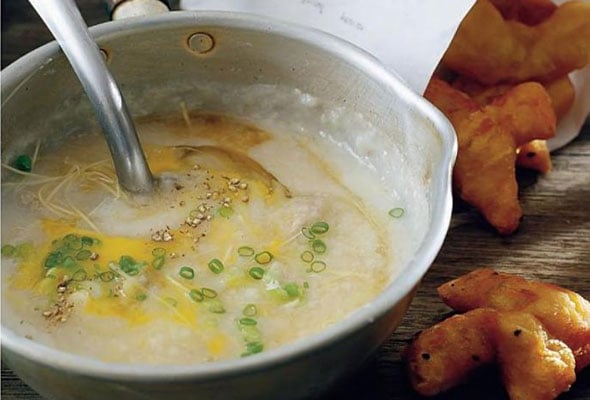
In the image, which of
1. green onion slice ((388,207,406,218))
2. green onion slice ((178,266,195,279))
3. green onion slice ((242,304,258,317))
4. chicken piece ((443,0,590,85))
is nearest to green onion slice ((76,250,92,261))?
green onion slice ((178,266,195,279))

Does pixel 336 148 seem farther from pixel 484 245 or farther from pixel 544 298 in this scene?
pixel 544 298

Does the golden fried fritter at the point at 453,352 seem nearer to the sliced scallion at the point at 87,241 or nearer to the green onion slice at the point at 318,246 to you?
the green onion slice at the point at 318,246

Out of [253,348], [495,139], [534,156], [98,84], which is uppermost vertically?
[98,84]

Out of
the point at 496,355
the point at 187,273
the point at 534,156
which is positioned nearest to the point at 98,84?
the point at 187,273

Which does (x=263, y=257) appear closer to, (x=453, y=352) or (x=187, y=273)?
(x=187, y=273)

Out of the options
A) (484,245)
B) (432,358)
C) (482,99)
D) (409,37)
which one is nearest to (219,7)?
(409,37)

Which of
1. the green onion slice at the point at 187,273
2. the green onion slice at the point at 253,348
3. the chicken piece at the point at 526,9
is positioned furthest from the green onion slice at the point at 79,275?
the chicken piece at the point at 526,9

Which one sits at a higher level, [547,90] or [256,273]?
[256,273]
